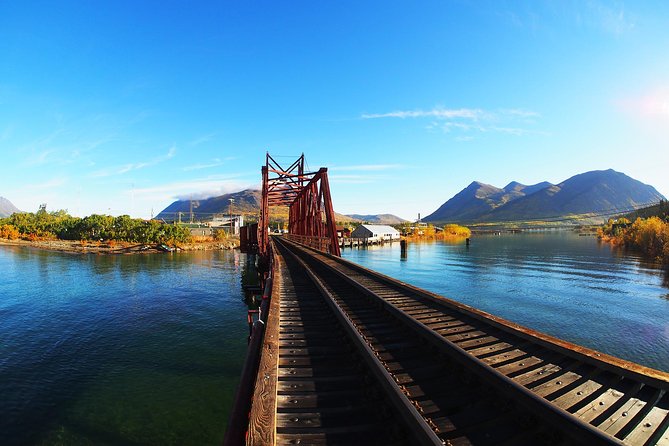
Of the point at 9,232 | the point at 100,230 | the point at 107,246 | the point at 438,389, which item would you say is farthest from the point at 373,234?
the point at 9,232

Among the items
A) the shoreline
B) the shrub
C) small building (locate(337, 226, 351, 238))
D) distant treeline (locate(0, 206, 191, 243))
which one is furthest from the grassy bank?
the shrub

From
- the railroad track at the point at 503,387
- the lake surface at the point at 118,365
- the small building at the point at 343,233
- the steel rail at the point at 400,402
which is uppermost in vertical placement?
the small building at the point at 343,233

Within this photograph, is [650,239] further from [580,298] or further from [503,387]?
[503,387]

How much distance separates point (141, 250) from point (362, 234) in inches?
2647

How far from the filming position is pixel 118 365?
13.5 meters

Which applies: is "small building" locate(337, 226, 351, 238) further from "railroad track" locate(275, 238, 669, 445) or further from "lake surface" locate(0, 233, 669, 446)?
"railroad track" locate(275, 238, 669, 445)

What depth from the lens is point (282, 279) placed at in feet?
45.4

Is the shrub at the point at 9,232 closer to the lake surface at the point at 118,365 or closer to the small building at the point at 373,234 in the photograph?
the lake surface at the point at 118,365

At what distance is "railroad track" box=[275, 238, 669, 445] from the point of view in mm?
3539

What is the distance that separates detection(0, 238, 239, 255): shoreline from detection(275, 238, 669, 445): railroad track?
77837mm

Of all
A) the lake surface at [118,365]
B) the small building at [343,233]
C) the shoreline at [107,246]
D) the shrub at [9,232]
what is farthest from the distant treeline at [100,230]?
the lake surface at [118,365]

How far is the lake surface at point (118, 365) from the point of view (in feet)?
31.3

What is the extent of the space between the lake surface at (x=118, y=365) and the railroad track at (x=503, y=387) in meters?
7.26

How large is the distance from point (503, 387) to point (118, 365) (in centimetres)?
1580
